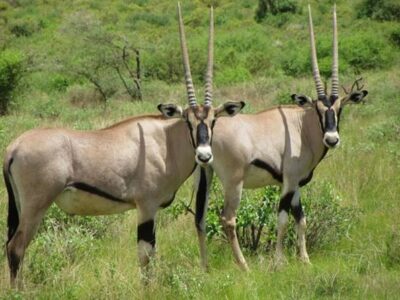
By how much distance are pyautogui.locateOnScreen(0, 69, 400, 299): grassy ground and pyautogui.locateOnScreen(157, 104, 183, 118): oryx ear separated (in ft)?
4.55

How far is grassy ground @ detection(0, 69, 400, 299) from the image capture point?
578cm

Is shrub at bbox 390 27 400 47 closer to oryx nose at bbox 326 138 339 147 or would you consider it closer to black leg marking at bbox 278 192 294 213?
oryx nose at bbox 326 138 339 147

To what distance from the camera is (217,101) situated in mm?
19406

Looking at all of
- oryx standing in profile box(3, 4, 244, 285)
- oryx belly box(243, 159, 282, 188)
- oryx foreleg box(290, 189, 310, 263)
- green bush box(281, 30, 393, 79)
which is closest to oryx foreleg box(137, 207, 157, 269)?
oryx standing in profile box(3, 4, 244, 285)

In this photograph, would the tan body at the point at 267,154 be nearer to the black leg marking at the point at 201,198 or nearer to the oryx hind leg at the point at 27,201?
the black leg marking at the point at 201,198

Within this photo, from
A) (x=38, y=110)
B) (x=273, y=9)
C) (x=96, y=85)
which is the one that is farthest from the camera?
(x=273, y=9)

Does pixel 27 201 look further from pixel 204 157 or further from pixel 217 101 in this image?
pixel 217 101

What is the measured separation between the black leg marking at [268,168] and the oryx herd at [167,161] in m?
0.01

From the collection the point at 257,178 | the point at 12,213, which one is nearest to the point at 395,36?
the point at 257,178

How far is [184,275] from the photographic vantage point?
5.80 meters

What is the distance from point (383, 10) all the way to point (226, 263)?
2993 cm

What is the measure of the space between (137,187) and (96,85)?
17.5 m

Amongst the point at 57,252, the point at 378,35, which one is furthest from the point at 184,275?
the point at 378,35

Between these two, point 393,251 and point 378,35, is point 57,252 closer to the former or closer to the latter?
point 393,251
